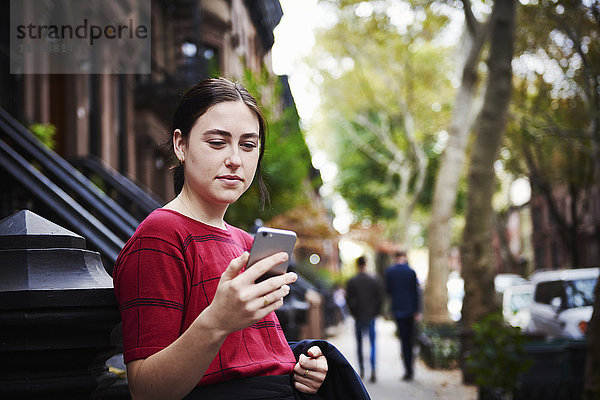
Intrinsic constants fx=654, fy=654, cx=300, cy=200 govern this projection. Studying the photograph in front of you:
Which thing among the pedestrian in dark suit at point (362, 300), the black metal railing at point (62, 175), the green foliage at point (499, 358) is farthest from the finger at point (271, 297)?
the pedestrian in dark suit at point (362, 300)

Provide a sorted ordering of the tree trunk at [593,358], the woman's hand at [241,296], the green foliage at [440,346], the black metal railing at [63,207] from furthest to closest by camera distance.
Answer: the green foliage at [440,346] < the tree trunk at [593,358] < the black metal railing at [63,207] < the woman's hand at [241,296]

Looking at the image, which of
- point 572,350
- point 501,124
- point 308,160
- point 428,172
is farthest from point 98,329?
point 428,172

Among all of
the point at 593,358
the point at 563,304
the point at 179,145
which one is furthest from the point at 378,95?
the point at 179,145

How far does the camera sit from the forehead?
2025mm

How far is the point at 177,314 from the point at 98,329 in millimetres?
474

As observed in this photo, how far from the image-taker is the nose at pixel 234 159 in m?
2.00

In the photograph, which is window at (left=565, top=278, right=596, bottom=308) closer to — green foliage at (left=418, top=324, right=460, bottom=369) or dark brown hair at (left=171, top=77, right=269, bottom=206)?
green foliage at (left=418, top=324, right=460, bottom=369)

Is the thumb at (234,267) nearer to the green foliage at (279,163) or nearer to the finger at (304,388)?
the finger at (304,388)

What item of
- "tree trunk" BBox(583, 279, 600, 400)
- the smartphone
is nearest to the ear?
the smartphone

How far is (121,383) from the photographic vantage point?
265cm

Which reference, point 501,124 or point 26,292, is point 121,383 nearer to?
point 26,292

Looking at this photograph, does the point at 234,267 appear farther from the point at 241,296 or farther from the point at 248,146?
the point at 248,146

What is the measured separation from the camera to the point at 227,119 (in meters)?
2.03

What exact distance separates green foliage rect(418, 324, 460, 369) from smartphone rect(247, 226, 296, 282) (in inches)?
510
